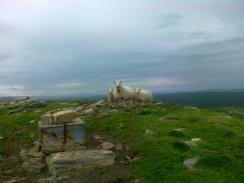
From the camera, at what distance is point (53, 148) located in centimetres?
2175

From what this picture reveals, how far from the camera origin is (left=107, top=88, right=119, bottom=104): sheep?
108 feet

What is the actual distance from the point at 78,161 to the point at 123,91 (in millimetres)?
13507

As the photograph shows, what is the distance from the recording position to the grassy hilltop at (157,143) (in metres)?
18.6

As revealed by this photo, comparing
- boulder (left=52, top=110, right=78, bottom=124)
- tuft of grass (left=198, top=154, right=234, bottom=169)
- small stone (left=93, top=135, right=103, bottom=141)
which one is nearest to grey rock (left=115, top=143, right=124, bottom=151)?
small stone (left=93, top=135, right=103, bottom=141)

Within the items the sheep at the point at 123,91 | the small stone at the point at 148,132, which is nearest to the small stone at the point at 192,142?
the small stone at the point at 148,132

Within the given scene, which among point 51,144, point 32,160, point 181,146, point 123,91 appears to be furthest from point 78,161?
point 123,91

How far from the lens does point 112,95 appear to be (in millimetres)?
33250

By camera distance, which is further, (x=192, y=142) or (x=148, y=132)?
(x=148, y=132)

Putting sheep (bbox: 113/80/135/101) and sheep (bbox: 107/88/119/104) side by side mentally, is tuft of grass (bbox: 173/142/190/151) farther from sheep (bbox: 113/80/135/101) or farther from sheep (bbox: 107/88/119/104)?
sheep (bbox: 107/88/119/104)

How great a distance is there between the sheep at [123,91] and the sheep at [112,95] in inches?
8.9

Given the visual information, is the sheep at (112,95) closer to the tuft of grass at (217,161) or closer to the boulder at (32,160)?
the boulder at (32,160)

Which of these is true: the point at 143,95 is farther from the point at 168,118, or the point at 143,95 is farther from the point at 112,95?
the point at 168,118

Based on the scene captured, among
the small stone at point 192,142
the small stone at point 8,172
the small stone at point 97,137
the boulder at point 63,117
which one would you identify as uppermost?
the boulder at point 63,117

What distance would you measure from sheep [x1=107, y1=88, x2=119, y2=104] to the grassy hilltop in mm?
2482
